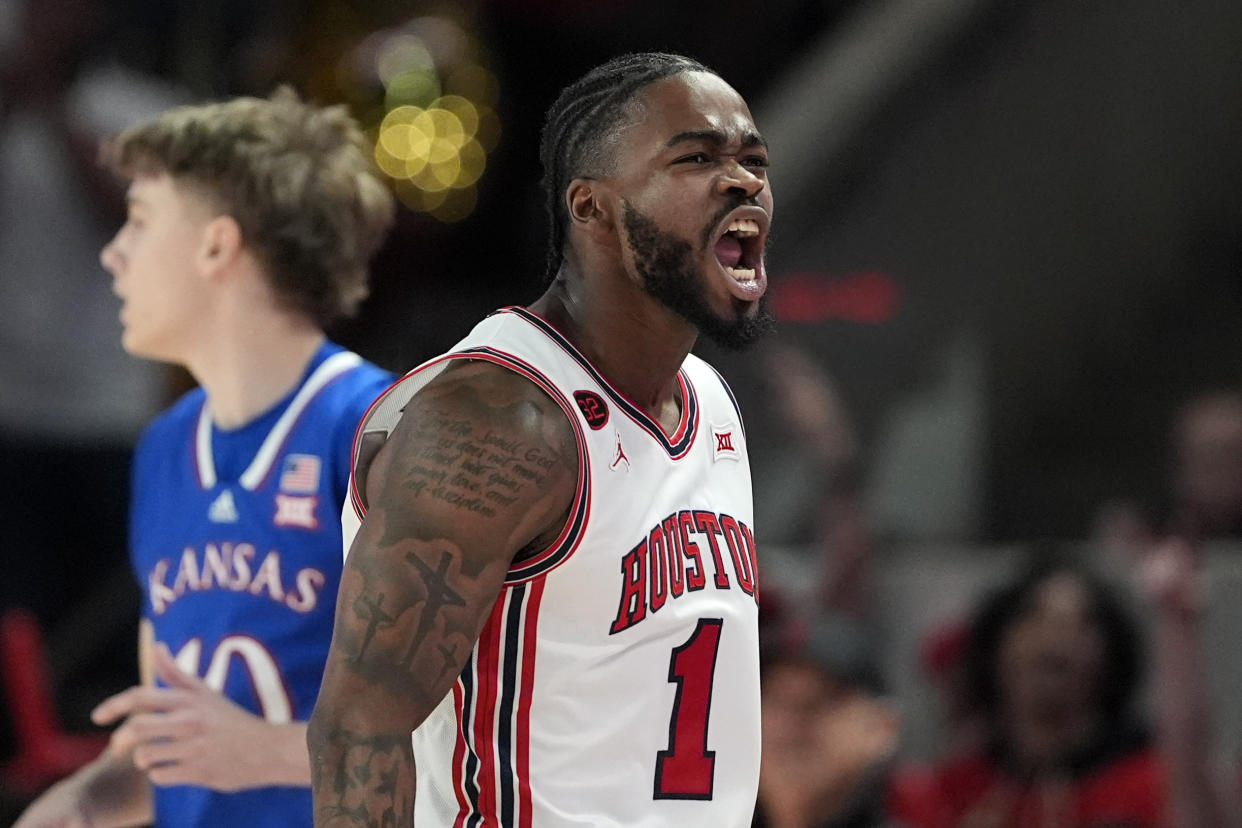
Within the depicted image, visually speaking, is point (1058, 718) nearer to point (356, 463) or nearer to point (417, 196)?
point (356, 463)

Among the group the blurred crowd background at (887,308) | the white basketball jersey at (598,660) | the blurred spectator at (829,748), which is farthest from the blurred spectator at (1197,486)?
the white basketball jersey at (598,660)

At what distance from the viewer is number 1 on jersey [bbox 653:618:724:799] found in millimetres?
2164

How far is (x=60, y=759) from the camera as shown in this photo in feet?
15.1

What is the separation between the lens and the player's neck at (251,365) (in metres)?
2.95

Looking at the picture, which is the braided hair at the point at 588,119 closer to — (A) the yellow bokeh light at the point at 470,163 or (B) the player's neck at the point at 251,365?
(B) the player's neck at the point at 251,365

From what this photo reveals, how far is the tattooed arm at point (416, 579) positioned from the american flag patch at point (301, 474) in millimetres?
798

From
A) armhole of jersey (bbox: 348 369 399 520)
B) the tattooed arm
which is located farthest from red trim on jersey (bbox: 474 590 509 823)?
armhole of jersey (bbox: 348 369 399 520)

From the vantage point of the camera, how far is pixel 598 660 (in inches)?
83.1

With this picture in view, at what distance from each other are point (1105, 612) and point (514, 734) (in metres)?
2.98

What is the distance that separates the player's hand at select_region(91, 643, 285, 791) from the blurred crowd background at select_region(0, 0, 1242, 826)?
7.08 ft

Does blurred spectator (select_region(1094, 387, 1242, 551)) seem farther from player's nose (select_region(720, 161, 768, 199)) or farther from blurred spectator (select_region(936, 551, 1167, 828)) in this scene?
player's nose (select_region(720, 161, 768, 199))

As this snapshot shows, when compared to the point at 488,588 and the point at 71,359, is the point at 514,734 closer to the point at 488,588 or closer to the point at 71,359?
the point at 488,588

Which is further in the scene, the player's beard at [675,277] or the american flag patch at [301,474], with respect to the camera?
the american flag patch at [301,474]

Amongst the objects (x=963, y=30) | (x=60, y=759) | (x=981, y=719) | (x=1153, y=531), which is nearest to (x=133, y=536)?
(x=60, y=759)
